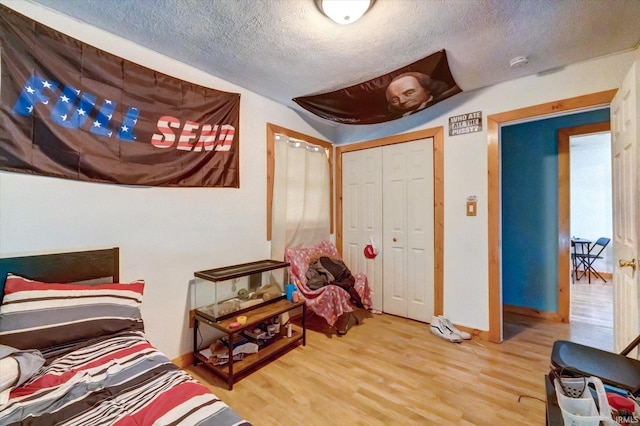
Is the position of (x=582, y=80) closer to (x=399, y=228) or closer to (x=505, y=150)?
(x=505, y=150)

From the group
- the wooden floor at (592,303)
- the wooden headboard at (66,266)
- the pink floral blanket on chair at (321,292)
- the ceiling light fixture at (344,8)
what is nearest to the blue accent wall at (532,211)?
the wooden floor at (592,303)

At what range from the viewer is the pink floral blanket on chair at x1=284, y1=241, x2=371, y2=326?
258 cm

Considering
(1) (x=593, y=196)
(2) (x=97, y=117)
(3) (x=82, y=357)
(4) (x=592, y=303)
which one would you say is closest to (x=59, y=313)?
(3) (x=82, y=357)

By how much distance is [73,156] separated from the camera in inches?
63.5

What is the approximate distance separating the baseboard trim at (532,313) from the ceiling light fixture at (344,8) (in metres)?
3.64

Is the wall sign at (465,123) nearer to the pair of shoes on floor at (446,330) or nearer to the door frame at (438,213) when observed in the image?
the door frame at (438,213)

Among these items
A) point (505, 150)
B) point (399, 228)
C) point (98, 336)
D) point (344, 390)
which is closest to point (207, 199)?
point (98, 336)

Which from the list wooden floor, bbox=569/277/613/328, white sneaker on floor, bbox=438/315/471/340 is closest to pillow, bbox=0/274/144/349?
white sneaker on floor, bbox=438/315/471/340

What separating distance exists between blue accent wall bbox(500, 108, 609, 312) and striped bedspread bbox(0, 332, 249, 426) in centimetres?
360

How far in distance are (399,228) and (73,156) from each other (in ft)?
9.67

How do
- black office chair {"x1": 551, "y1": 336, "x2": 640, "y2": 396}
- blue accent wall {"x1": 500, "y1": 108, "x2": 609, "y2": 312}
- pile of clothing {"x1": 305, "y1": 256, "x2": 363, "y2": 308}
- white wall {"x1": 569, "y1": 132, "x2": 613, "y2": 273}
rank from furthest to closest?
white wall {"x1": 569, "y1": 132, "x2": 613, "y2": 273}
blue accent wall {"x1": 500, "y1": 108, "x2": 609, "y2": 312}
pile of clothing {"x1": 305, "y1": 256, "x2": 363, "y2": 308}
black office chair {"x1": 551, "y1": 336, "x2": 640, "y2": 396}

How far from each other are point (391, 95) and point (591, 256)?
5367 mm

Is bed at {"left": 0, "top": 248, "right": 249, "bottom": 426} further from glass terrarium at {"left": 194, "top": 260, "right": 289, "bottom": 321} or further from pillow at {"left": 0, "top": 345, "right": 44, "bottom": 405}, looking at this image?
glass terrarium at {"left": 194, "top": 260, "right": 289, "bottom": 321}

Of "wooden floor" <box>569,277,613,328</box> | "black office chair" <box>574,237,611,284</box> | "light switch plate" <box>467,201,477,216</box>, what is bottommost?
"wooden floor" <box>569,277,613,328</box>
